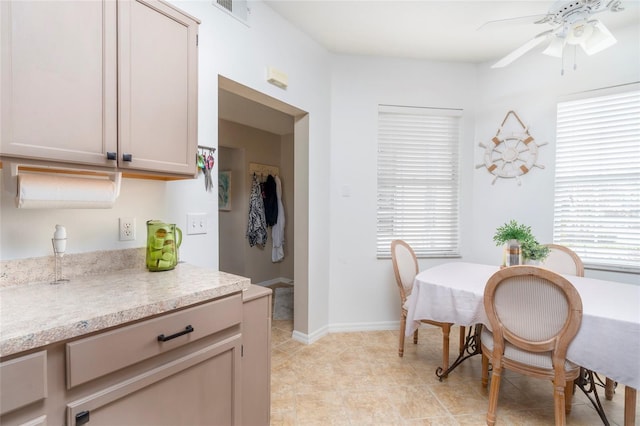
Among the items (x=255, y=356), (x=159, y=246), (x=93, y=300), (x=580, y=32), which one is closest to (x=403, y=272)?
(x=255, y=356)

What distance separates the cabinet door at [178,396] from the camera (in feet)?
2.77

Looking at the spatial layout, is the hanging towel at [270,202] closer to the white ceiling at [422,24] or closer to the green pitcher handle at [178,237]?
the white ceiling at [422,24]

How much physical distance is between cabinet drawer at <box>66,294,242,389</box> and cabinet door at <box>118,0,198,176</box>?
0.63 m

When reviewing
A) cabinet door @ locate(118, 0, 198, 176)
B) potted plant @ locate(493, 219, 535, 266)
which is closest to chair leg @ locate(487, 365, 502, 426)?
potted plant @ locate(493, 219, 535, 266)

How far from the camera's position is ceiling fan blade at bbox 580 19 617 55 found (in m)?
1.69

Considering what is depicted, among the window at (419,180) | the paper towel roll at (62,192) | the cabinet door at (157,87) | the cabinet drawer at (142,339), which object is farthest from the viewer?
the window at (419,180)

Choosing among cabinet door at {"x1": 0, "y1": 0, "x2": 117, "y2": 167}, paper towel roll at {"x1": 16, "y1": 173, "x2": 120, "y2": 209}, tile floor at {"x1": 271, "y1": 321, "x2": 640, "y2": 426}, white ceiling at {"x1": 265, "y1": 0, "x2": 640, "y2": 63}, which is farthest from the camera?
white ceiling at {"x1": 265, "y1": 0, "x2": 640, "y2": 63}

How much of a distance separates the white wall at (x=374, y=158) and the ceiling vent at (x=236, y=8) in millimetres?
1121

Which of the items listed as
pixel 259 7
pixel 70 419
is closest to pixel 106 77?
pixel 70 419

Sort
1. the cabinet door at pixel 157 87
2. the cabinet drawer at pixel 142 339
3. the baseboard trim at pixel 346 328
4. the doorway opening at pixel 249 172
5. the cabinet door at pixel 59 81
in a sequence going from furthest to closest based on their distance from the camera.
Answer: the doorway opening at pixel 249 172
the baseboard trim at pixel 346 328
the cabinet door at pixel 157 87
the cabinet door at pixel 59 81
the cabinet drawer at pixel 142 339

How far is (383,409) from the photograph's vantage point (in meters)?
1.79

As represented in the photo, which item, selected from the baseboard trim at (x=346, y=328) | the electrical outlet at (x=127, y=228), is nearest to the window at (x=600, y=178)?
the baseboard trim at (x=346, y=328)

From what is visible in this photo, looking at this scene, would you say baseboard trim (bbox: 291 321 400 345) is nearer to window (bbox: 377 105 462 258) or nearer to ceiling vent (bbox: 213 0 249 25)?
window (bbox: 377 105 462 258)

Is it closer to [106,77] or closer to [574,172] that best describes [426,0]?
[574,172]
